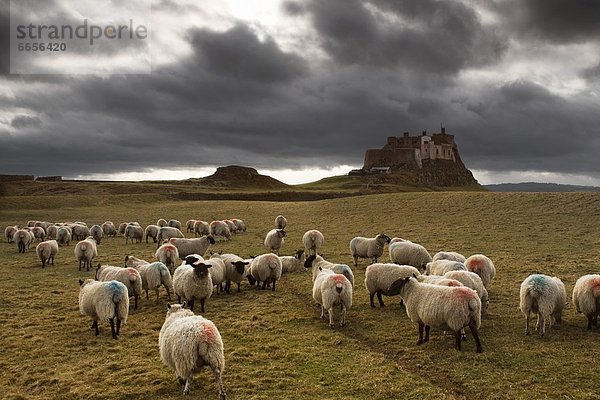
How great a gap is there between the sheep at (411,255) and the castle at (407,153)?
115m

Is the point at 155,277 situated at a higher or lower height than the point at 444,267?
lower

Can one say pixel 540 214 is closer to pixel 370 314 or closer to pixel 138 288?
pixel 370 314

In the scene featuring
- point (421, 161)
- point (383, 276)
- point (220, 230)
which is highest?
point (421, 161)

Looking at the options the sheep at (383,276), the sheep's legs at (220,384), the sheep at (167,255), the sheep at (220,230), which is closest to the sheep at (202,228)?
the sheep at (220,230)

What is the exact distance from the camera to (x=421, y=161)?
137 meters

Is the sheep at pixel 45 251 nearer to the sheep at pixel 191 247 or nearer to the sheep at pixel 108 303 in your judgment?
the sheep at pixel 191 247

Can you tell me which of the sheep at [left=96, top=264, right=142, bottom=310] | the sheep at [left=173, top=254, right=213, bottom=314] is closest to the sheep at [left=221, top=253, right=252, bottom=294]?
the sheep at [left=173, top=254, right=213, bottom=314]

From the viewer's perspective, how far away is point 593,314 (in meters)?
11.7

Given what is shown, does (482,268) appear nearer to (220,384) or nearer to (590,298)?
(590,298)

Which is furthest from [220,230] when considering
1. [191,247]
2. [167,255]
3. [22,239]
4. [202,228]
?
[167,255]

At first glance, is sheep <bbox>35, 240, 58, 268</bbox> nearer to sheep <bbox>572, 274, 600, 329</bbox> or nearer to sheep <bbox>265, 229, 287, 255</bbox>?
sheep <bbox>265, 229, 287, 255</bbox>

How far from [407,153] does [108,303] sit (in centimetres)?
12951

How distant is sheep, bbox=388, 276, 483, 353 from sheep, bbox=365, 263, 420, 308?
2725mm

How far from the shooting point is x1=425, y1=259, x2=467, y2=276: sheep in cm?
1474
